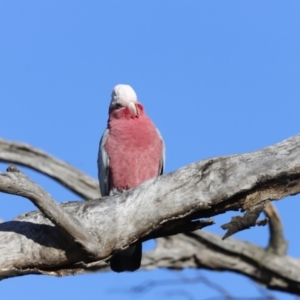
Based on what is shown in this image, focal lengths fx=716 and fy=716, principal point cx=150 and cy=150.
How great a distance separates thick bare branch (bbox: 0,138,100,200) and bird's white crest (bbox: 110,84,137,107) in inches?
99.3

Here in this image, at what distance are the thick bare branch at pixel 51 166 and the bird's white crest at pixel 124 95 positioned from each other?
2522 millimetres

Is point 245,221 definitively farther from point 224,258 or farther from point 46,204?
point 224,258

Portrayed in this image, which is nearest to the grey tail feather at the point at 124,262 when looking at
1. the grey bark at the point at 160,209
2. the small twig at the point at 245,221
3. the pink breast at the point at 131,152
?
the pink breast at the point at 131,152

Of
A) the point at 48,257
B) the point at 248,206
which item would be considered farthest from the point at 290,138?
the point at 48,257

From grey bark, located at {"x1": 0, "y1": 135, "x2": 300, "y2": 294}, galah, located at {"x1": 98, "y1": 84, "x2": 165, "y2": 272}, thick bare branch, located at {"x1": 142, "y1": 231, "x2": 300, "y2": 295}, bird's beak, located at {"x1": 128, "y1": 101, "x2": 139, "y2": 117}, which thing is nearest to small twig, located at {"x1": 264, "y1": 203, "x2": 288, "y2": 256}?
thick bare branch, located at {"x1": 142, "y1": 231, "x2": 300, "y2": 295}

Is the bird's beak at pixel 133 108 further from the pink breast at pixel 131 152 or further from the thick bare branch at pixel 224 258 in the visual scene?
the thick bare branch at pixel 224 258

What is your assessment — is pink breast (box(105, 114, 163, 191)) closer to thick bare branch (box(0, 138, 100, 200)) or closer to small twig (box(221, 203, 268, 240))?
small twig (box(221, 203, 268, 240))

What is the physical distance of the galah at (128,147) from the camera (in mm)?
4684

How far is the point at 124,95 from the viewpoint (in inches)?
187

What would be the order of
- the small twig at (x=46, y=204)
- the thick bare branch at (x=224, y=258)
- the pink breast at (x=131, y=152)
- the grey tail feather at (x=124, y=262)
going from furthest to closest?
the thick bare branch at (x=224, y=258) → the pink breast at (x=131, y=152) → the grey tail feather at (x=124, y=262) → the small twig at (x=46, y=204)

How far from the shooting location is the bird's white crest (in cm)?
475

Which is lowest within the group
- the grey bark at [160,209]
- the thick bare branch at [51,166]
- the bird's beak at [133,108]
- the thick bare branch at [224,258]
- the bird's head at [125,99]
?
the grey bark at [160,209]

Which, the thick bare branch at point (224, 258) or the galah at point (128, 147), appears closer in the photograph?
the galah at point (128, 147)

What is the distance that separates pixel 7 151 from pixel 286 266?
301 cm
